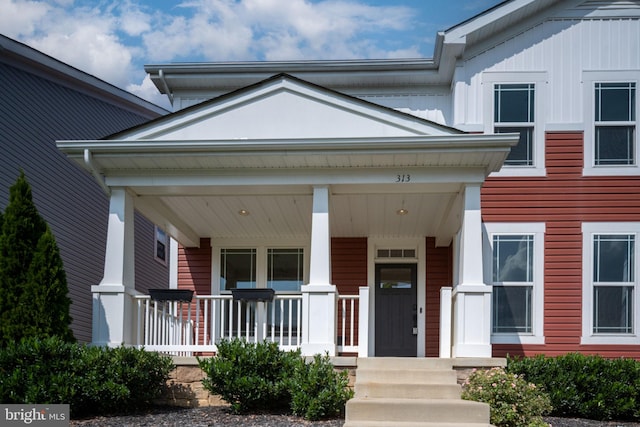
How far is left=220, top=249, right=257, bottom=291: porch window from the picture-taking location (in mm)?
13797

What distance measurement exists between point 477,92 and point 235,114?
4.34 m

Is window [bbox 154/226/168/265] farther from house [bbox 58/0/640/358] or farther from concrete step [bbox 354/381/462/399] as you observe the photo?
concrete step [bbox 354/381/462/399]

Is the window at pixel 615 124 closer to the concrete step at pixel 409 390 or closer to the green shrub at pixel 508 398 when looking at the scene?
the green shrub at pixel 508 398

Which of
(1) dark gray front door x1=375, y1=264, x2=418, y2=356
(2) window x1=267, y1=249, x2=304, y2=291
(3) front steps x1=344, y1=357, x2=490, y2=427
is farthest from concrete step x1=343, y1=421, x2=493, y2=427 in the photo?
(2) window x1=267, y1=249, x2=304, y2=291

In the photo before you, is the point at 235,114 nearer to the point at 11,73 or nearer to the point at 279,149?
the point at 279,149

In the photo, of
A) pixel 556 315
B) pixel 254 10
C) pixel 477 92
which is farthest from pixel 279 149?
pixel 254 10

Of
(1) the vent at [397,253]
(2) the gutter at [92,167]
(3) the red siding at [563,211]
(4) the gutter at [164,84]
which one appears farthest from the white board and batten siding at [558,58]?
(2) the gutter at [92,167]

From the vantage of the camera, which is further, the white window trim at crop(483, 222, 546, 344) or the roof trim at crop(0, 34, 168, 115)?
the roof trim at crop(0, 34, 168, 115)

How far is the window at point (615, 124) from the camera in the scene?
12.0 meters

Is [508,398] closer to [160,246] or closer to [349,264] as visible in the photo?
[349,264]

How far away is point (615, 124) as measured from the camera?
1202 centimetres

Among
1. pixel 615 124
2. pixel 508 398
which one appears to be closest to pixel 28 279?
pixel 508 398

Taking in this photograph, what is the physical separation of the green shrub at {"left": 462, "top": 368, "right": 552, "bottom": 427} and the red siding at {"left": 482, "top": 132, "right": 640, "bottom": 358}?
3160mm

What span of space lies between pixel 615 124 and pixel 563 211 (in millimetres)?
1668
